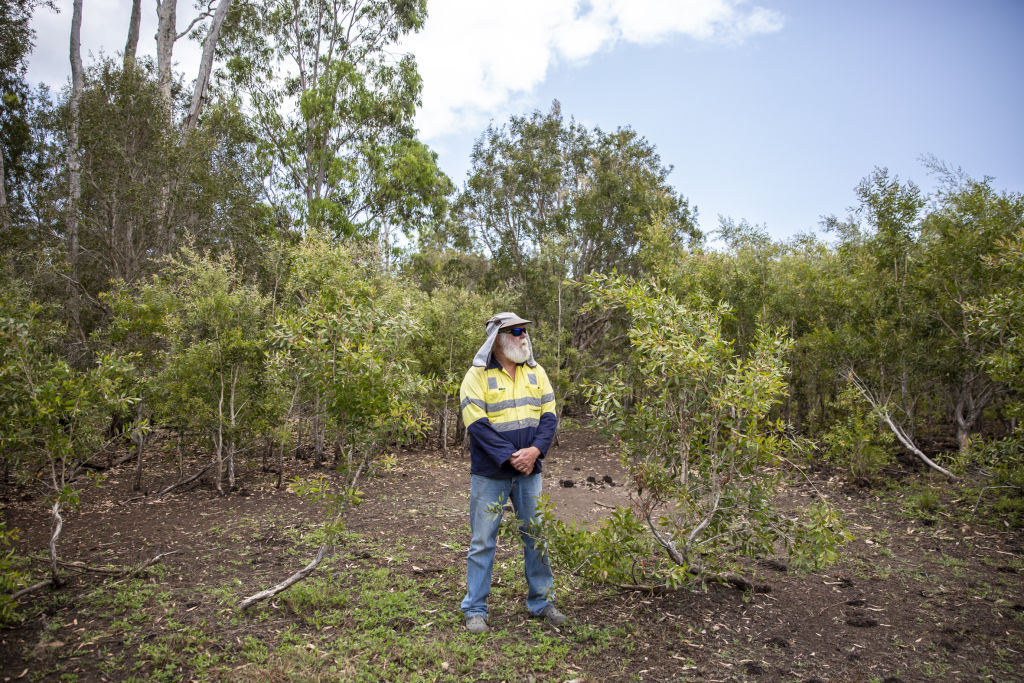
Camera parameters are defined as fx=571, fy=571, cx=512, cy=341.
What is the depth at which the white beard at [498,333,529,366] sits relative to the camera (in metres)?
3.87

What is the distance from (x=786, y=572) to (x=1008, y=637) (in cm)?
148

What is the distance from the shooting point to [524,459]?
364 centimetres

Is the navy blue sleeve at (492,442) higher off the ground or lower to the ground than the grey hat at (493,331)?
lower

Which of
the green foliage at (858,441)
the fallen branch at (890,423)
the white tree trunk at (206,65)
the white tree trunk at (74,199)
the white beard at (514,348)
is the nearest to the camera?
the white beard at (514,348)

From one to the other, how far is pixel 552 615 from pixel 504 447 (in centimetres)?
122

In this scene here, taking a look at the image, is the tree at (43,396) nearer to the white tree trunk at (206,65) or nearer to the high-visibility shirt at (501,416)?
the high-visibility shirt at (501,416)

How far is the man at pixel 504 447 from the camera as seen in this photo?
3684mm

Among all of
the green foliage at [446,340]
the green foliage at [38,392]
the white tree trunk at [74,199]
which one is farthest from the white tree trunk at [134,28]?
the green foliage at [38,392]

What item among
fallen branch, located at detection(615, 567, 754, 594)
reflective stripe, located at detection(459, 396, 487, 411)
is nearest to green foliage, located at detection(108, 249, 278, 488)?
reflective stripe, located at detection(459, 396, 487, 411)

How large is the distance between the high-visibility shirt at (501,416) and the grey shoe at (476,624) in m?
0.93

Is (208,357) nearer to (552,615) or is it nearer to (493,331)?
(493,331)

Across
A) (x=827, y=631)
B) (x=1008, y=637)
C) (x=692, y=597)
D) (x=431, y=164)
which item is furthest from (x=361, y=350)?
(x=431, y=164)

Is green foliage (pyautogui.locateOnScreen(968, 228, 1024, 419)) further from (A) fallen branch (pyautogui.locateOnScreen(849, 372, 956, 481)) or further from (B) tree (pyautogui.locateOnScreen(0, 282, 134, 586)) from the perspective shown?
(B) tree (pyautogui.locateOnScreen(0, 282, 134, 586))

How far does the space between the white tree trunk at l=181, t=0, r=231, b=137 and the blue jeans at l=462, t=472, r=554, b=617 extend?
15.8 m
